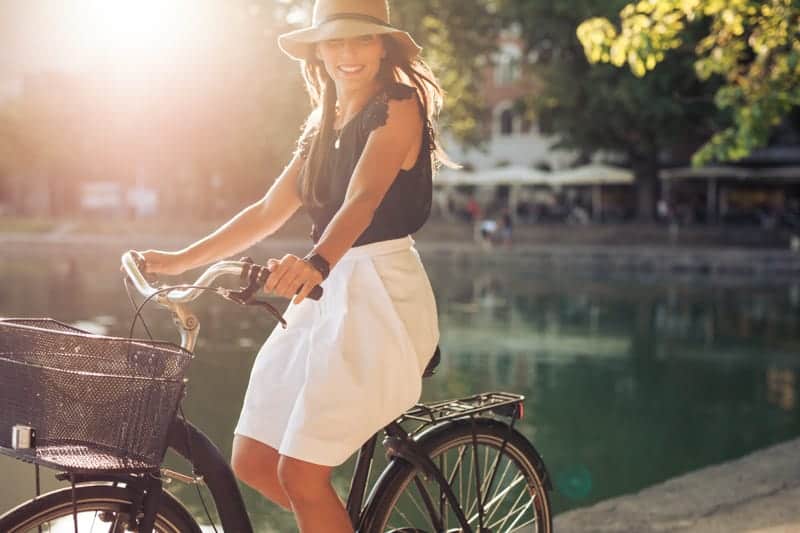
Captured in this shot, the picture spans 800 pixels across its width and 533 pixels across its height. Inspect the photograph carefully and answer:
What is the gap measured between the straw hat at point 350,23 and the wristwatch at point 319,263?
548 millimetres

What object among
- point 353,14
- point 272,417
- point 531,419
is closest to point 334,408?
point 272,417

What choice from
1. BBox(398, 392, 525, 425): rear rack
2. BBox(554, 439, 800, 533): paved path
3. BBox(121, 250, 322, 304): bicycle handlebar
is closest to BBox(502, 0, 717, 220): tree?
BBox(554, 439, 800, 533): paved path

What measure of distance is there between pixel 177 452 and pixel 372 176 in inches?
29.7

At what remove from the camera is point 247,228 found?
3078 mm

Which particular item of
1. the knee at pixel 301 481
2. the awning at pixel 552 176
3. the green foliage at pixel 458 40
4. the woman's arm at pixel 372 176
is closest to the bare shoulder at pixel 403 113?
the woman's arm at pixel 372 176

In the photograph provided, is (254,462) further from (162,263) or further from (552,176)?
(552,176)

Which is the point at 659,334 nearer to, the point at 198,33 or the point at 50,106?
the point at 198,33

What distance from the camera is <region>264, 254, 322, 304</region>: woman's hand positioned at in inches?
94.0

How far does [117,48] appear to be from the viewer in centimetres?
3994

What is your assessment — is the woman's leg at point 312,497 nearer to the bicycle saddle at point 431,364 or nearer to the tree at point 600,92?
the bicycle saddle at point 431,364

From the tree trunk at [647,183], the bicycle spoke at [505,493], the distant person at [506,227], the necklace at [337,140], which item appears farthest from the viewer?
the tree trunk at [647,183]

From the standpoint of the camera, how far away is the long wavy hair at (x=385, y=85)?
283 cm

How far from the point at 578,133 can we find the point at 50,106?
2420 cm

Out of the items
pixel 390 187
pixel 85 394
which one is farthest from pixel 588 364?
pixel 85 394
